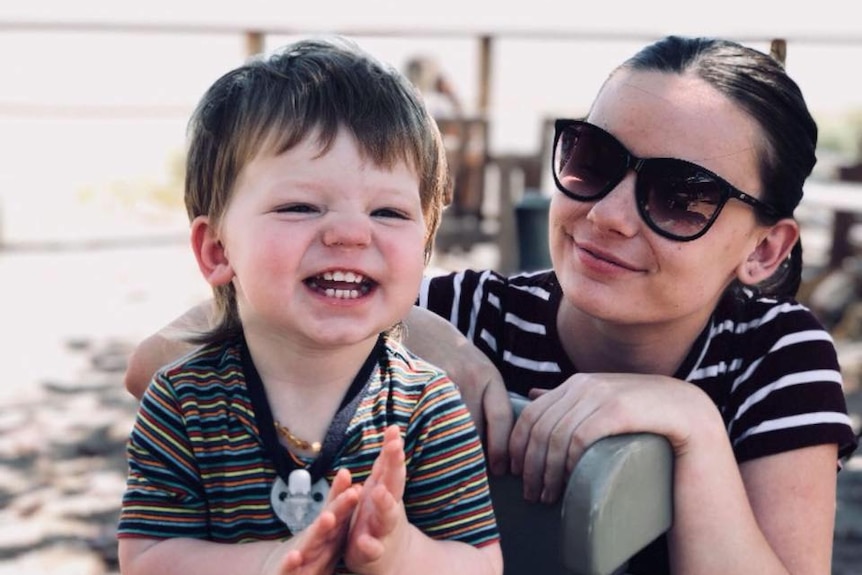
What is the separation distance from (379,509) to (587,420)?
0.43 m

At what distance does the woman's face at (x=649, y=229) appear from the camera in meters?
1.79

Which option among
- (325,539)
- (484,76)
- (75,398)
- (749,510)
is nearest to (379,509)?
(325,539)

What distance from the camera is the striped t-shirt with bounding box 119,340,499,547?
1.43 m

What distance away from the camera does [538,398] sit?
1650mm

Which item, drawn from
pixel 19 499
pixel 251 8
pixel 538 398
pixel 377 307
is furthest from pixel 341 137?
pixel 251 8

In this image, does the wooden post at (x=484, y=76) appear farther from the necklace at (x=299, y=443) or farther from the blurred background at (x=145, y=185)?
the necklace at (x=299, y=443)

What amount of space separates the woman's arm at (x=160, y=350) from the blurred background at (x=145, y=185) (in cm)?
49

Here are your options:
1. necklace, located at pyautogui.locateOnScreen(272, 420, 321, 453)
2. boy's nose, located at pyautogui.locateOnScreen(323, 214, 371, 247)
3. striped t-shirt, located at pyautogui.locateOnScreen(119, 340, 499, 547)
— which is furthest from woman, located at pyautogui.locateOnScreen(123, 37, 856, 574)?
boy's nose, located at pyautogui.locateOnScreen(323, 214, 371, 247)

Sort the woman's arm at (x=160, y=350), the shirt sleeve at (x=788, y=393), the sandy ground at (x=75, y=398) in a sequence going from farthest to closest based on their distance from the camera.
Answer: the sandy ground at (x=75, y=398), the woman's arm at (x=160, y=350), the shirt sleeve at (x=788, y=393)

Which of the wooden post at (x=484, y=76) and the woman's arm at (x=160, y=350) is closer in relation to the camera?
the woman's arm at (x=160, y=350)

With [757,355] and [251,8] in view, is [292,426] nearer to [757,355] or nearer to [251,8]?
[757,355]

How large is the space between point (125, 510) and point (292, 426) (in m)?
0.24

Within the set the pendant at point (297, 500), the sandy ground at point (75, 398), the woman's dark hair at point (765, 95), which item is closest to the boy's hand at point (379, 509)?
the pendant at point (297, 500)

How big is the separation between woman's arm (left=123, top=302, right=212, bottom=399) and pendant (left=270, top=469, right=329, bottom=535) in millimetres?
495
